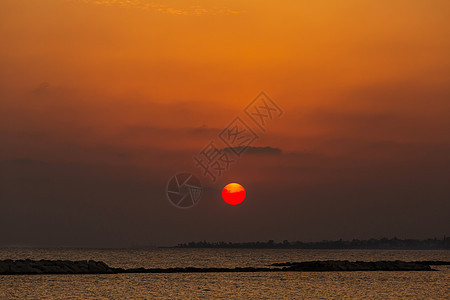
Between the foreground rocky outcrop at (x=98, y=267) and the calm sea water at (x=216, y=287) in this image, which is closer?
the calm sea water at (x=216, y=287)

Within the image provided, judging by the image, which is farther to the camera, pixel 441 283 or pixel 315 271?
pixel 315 271

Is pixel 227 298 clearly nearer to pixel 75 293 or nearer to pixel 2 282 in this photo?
pixel 75 293

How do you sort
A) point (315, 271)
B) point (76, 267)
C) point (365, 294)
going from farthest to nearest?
point (315, 271)
point (76, 267)
point (365, 294)

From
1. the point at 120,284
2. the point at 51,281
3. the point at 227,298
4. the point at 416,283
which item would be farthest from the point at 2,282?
the point at 416,283

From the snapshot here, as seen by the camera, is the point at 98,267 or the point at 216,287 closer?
the point at 216,287

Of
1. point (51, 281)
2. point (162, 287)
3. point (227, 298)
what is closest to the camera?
point (227, 298)

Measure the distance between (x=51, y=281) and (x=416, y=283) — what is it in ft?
138

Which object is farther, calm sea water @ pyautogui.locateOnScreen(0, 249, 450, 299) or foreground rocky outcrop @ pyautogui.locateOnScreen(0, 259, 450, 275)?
foreground rocky outcrop @ pyautogui.locateOnScreen(0, 259, 450, 275)

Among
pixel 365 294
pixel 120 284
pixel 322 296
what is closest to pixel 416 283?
pixel 365 294

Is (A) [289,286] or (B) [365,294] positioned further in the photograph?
(A) [289,286]

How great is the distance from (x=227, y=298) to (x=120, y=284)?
1804 centimetres

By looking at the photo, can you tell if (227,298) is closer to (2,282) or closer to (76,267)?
(2,282)

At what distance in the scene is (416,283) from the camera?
7056cm

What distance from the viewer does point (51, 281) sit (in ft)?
224
